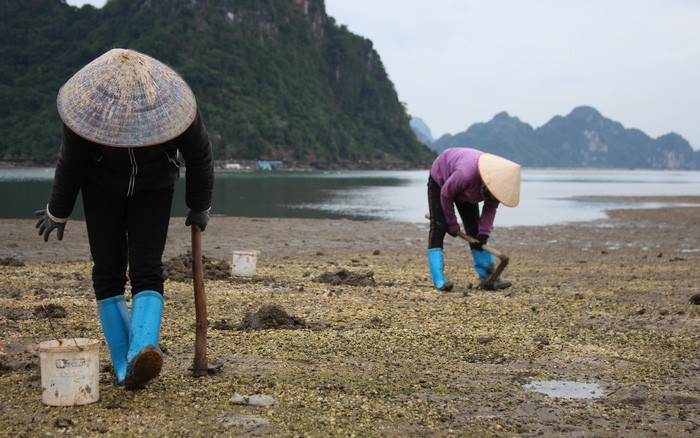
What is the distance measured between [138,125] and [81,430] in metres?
1.69

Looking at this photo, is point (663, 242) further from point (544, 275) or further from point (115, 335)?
point (115, 335)

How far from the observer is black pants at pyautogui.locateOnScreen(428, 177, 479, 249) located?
998cm

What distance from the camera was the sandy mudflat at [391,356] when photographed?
4363 millimetres

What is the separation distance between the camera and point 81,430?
405cm

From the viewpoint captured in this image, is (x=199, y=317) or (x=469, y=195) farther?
(x=469, y=195)

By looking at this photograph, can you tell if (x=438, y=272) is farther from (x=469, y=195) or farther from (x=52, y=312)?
(x=52, y=312)

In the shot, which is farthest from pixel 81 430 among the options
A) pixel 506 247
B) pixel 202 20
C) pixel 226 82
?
pixel 202 20

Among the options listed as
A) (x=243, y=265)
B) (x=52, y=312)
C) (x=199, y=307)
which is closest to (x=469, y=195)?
(x=243, y=265)

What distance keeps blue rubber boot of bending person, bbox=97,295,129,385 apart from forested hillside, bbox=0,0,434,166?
115441 millimetres

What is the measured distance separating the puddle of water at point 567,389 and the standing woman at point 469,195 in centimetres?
397

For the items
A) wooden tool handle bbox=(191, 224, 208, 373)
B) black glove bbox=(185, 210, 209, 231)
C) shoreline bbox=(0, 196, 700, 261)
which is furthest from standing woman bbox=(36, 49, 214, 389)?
shoreline bbox=(0, 196, 700, 261)

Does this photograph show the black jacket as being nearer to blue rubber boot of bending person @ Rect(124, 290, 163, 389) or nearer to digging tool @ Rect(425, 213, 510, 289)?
blue rubber boot of bending person @ Rect(124, 290, 163, 389)

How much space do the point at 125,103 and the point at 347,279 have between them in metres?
6.21

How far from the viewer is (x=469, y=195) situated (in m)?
9.66
